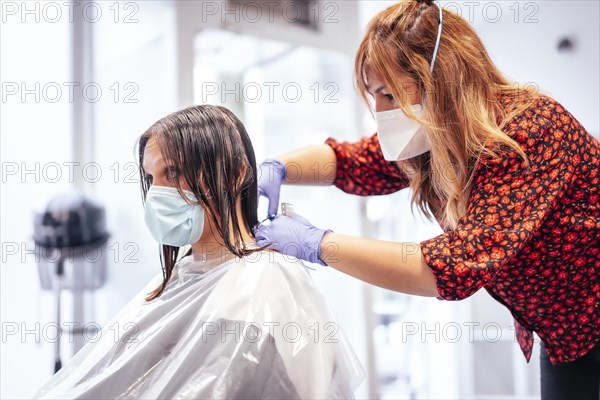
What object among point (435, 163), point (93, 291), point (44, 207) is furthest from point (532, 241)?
point (93, 291)

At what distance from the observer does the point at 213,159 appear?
4.28ft

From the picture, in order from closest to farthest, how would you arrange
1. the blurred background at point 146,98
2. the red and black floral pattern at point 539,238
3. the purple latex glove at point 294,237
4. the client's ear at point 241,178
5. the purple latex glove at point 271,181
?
the red and black floral pattern at point 539,238
the purple latex glove at point 294,237
the client's ear at point 241,178
the purple latex glove at point 271,181
the blurred background at point 146,98

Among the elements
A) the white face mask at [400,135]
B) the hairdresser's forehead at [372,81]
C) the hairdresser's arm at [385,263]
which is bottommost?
the hairdresser's arm at [385,263]

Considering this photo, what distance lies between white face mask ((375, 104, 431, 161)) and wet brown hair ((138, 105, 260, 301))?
33 centimetres

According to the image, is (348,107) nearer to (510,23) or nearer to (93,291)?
(510,23)

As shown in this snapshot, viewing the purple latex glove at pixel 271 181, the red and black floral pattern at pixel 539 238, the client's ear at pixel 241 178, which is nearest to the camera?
the red and black floral pattern at pixel 539 238

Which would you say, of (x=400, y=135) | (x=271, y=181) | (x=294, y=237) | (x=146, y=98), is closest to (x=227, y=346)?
(x=294, y=237)

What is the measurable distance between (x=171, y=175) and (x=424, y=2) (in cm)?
70

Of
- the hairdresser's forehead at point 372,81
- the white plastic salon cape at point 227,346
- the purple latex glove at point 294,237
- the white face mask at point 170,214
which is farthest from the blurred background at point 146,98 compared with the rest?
the hairdresser's forehead at point 372,81

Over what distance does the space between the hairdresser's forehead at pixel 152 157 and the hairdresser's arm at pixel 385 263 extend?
43 centimetres

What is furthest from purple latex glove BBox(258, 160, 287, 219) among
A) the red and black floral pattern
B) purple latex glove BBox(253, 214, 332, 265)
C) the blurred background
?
→ the blurred background

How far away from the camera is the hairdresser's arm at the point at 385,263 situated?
1.12m

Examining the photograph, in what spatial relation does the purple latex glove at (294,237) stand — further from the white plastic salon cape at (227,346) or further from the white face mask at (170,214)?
the white face mask at (170,214)

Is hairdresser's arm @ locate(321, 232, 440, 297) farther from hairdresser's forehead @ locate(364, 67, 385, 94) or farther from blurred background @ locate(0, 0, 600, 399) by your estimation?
blurred background @ locate(0, 0, 600, 399)
